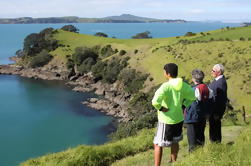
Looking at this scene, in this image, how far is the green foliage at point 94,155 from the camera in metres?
9.38

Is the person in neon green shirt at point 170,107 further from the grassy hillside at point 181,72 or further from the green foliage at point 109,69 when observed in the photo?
the green foliage at point 109,69

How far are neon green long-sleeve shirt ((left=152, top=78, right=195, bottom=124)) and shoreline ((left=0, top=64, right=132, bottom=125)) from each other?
1515 inches

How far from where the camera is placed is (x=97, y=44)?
9744 centimetres

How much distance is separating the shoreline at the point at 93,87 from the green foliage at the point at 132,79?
59.4 inches

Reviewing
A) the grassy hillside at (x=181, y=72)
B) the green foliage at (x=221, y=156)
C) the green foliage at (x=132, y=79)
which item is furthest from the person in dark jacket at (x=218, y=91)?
the green foliage at (x=132, y=79)

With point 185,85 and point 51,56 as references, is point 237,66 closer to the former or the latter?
point 185,85

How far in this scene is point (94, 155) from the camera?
969 cm

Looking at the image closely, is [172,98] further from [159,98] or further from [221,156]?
[221,156]

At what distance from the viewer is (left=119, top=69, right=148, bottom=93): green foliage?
59266 millimetres

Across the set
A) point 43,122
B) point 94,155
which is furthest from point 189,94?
point 43,122

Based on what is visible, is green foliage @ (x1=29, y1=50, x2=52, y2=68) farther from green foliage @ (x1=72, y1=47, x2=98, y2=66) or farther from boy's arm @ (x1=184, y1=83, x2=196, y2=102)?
boy's arm @ (x1=184, y1=83, x2=196, y2=102)

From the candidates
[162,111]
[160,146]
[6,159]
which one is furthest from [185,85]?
[6,159]

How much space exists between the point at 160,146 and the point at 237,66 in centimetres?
4626

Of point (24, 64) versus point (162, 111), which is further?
point (24, 64)
